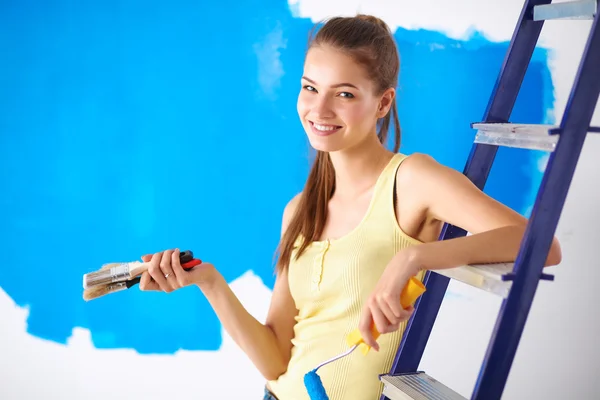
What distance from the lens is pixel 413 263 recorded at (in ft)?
4.02

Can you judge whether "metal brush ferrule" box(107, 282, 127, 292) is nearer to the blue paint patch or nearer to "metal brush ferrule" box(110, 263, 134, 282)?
"metal brush ferrule" box(110, 263, 134, 282)

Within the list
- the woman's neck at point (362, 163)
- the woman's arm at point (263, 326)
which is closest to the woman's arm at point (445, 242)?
the woman's neck at point (362, 163)

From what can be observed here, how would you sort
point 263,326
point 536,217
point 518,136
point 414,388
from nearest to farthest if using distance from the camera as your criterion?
point 536,217
point 518,136
point 414,388
point 263,326

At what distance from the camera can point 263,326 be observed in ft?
5.99

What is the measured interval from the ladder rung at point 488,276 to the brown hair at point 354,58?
1.69 feet

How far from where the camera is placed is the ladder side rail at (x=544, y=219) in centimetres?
116

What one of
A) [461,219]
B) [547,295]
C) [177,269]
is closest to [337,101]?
[461,219]

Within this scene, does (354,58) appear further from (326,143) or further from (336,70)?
(326,143)

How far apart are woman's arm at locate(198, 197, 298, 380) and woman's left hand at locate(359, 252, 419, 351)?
0.58 m

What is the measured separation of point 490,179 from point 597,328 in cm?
55

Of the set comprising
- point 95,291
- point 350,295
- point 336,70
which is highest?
point 336,70

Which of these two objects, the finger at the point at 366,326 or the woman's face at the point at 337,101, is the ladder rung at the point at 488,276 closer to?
the finger at the point at 366,326

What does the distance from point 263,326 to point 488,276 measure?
76 cm

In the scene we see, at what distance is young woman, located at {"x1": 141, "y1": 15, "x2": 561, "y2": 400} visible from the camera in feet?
5.07
